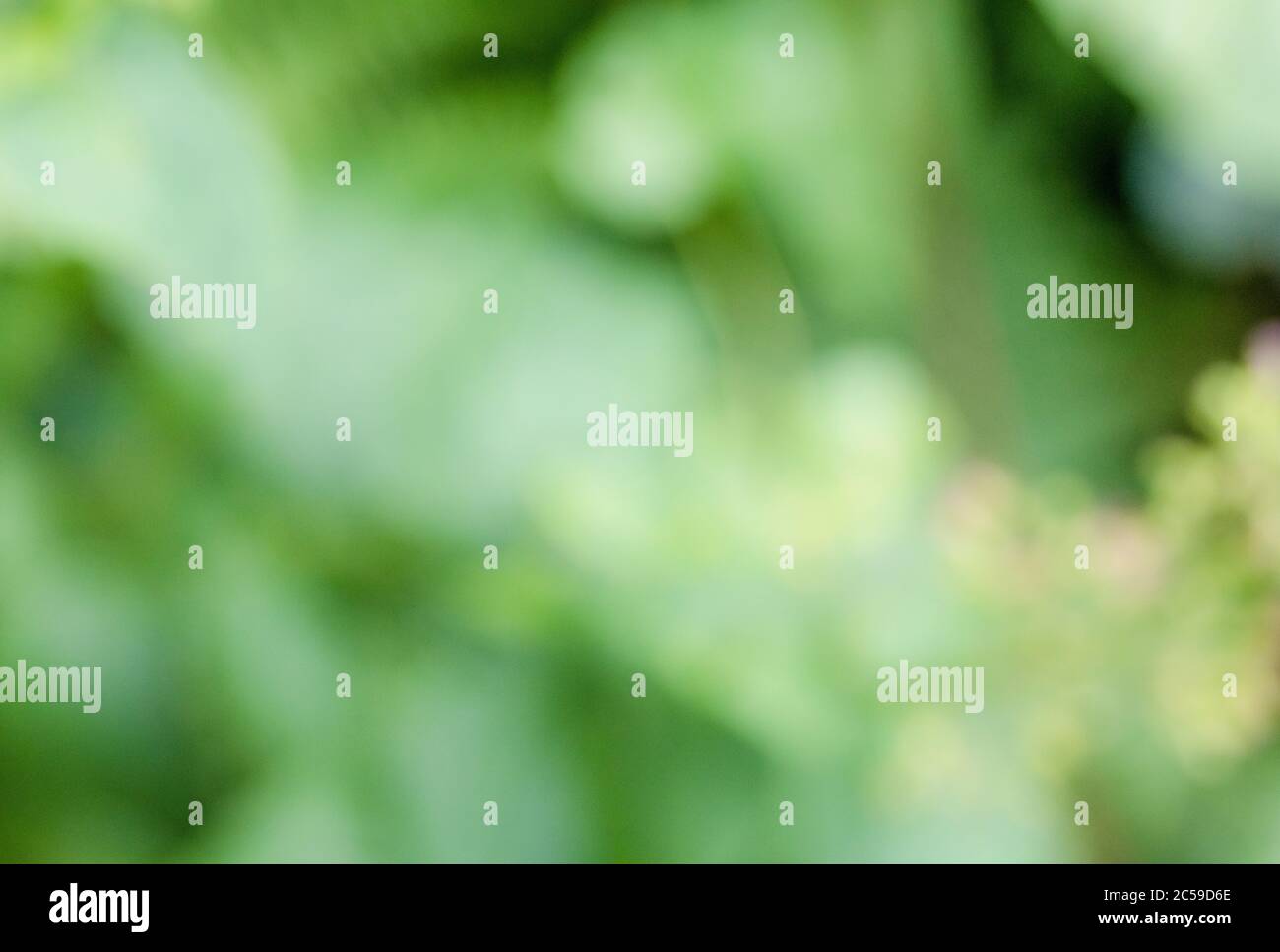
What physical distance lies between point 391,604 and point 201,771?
15cm

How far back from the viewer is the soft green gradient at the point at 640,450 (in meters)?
0.64

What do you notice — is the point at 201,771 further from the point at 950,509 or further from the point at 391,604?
the point at 950,509

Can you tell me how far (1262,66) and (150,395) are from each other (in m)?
0.63

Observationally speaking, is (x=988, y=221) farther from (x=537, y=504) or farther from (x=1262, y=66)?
(x=537, y=504)

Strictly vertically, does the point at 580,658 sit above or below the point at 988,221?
below

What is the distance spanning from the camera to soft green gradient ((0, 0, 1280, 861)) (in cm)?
64

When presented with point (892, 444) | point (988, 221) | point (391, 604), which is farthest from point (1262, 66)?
point (391, 604)

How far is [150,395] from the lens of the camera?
0.67 m

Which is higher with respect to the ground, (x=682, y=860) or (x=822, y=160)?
(x=822, y=160)

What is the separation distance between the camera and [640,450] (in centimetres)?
66

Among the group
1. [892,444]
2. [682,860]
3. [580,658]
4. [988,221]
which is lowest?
[682,860]

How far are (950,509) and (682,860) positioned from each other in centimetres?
25

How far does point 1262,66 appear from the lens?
0.62 metres
